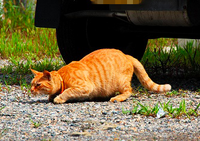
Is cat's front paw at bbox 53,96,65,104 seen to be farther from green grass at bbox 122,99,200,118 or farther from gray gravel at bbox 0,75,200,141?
green grass at bbox 122,99,200,118

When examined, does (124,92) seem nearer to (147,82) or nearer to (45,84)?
(147,82)

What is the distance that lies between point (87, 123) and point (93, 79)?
0.95 metres

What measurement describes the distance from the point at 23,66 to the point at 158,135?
3031 mm

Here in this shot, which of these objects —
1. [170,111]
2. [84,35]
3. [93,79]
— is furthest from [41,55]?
[170,111]

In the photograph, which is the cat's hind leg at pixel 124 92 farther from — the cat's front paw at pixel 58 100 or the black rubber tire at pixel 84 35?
the black rubber tire at pixel 84 35

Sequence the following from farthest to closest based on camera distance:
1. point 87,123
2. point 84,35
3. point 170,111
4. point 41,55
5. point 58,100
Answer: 1. point 41,55
2. point 84,35
3. point 58,100
4. point 170,111
5. point 87,123

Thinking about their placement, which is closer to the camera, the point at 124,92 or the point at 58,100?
the point at 58,100

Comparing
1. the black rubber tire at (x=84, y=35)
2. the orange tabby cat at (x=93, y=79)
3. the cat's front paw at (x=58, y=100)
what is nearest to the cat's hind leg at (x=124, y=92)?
the orange tabby cat at (x=93, y=79)

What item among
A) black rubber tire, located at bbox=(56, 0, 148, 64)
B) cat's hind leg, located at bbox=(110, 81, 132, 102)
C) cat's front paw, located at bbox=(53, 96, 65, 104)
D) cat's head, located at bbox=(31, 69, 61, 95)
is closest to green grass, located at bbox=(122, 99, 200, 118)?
cat's hind leg, located at bbox=(110, 81, 132, 102)

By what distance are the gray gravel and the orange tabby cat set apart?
0.11 metres

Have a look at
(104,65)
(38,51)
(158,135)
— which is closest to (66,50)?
(104,65)

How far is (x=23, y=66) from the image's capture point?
594 cm

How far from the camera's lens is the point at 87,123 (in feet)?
11.7

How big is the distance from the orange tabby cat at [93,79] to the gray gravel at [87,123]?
11cm
